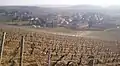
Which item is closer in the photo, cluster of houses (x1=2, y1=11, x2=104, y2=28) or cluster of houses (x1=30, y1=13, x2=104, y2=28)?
cluster of houses (x1=30, y1=13, x2=104, y2=28)

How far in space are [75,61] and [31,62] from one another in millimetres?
2387

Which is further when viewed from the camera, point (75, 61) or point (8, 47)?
point (8, 47)

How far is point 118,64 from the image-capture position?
16.8 metres

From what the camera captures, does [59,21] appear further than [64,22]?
Yes

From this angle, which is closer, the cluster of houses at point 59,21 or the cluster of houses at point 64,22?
the cluster of houses at point 64,22

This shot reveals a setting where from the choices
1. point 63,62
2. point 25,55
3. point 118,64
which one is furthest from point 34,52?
point 118,64

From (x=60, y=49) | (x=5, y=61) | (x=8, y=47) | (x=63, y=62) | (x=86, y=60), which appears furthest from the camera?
(x=60, y=49)

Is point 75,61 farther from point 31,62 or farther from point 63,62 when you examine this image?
point 31,62

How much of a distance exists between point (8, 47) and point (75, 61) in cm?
396

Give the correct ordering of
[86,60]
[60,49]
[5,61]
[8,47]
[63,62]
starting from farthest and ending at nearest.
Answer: [60,49] → [8,47] → [86,60] → [63,62] → [5,61]

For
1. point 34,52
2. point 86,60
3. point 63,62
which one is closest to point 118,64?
point 86,60

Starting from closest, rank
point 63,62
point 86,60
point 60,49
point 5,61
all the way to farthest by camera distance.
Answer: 1. point 5,61
2. point 63,62
3. point 86,60
4. point 60,49

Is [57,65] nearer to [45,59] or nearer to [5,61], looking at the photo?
[45,59]

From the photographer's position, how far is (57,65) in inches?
584
